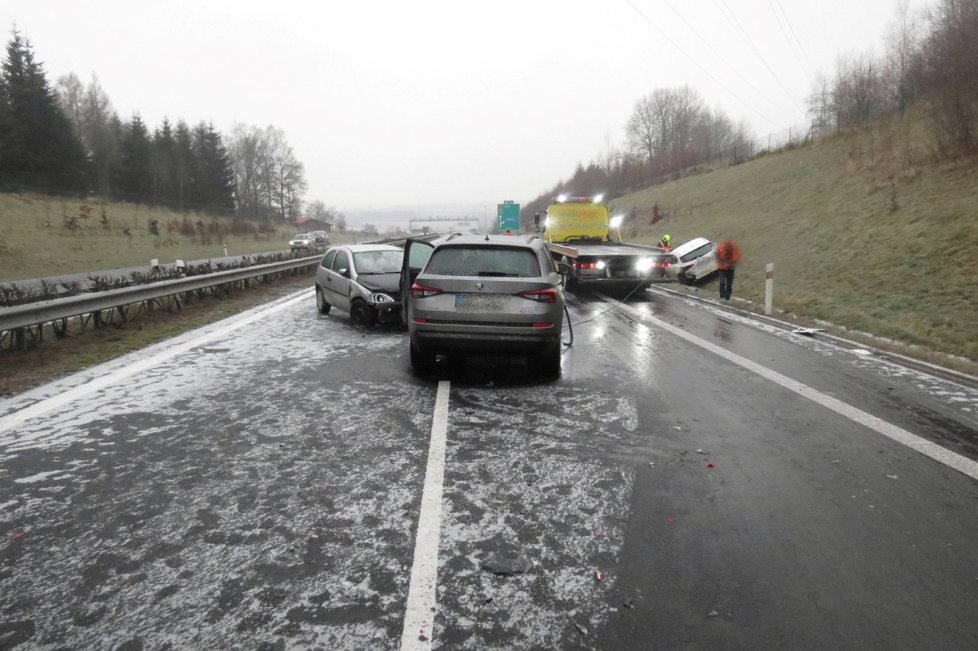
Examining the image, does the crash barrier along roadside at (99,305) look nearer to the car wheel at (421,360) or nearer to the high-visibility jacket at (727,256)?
the car wheel at (421,360)

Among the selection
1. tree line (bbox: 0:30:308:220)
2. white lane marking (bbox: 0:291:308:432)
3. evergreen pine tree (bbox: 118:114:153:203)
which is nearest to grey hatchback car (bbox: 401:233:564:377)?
white lane marking (bbox: 0:291:308:432)

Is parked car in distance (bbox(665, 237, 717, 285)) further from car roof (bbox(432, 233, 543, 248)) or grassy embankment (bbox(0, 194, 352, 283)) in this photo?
grassy embankment (bbox(0, 194, 352, 283))

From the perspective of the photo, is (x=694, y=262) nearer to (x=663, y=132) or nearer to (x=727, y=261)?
(x=727, y=261)

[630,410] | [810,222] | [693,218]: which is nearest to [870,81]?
[693,218]

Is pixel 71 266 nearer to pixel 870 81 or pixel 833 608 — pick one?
pixel 833 608

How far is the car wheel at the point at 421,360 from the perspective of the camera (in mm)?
7102

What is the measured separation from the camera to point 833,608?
2758 mm

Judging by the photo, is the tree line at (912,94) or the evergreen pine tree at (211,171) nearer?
the tree line at (912,94)

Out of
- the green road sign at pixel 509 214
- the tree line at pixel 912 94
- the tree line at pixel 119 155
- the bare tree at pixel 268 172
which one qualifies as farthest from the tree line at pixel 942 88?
the bare tree at pixel 268 172

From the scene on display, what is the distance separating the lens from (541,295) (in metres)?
6.77

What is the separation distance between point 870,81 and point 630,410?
123 ft

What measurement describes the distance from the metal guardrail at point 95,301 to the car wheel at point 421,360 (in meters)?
5.33

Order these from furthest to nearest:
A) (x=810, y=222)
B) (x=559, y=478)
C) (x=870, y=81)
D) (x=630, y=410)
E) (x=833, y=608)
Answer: (x=870, y=81)
(x=810, y=222)
(x=630, y=410)
(x=559, y=478)
(x=833, y=608)

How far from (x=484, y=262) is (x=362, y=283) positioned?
15.8 feet
